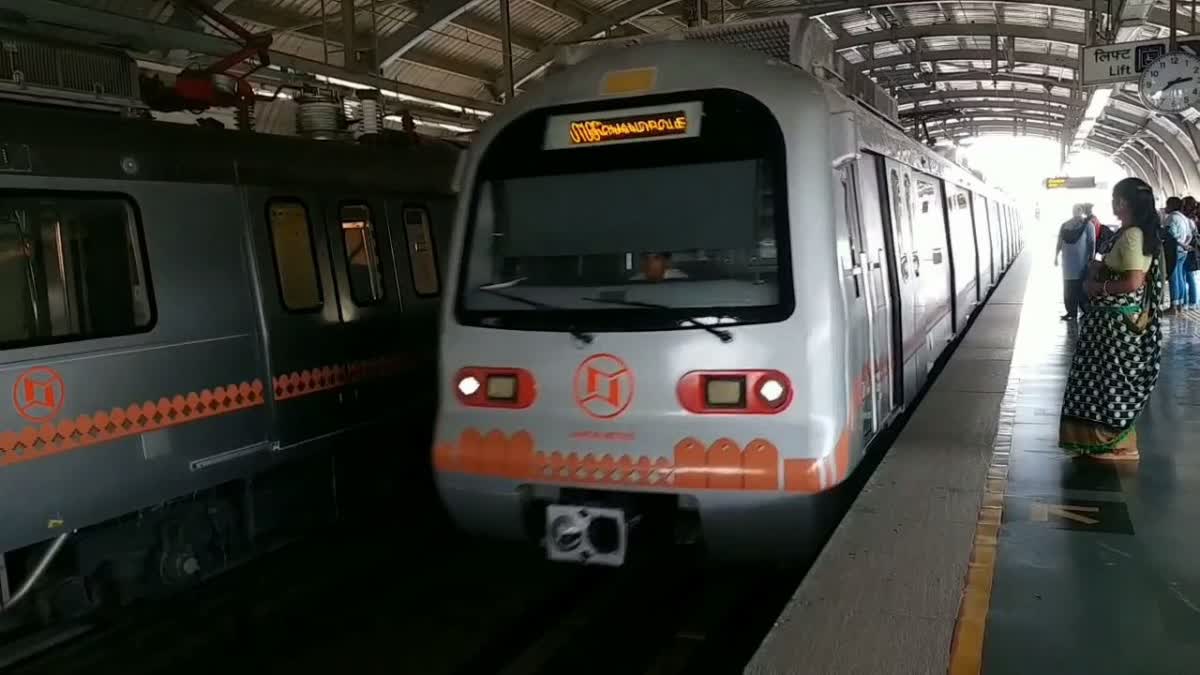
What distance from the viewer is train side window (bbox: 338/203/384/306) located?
705 centimetres

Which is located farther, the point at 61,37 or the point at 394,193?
the point at 394,193

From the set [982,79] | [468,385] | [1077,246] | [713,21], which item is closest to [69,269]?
[468,385]

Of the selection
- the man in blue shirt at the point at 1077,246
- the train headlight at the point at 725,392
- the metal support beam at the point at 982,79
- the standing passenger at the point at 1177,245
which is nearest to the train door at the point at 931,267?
the train headlight at the point at 725,392

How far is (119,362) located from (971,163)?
12968 mm

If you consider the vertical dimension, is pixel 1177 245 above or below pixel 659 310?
below

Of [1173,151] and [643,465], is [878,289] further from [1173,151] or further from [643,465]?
[1173,151]

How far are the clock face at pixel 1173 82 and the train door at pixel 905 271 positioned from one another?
607 centimetres

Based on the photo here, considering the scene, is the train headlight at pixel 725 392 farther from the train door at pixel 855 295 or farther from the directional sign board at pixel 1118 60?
the directional sign board at pixel 1118 60

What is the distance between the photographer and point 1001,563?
4.69 meters

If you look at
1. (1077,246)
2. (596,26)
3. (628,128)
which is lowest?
(1077,246)

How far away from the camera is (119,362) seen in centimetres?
513

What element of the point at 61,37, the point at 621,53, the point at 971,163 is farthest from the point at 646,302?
the point at 971,163

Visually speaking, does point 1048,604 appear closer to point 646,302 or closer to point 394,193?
point 646,302

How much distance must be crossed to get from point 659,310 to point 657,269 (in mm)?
244
